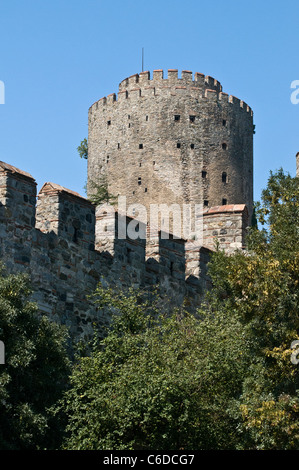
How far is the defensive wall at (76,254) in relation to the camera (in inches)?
762

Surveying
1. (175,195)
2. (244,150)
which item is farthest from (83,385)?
(244,150)

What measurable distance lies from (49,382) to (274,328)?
3.65 metres

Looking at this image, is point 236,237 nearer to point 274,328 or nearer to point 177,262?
point 177,262

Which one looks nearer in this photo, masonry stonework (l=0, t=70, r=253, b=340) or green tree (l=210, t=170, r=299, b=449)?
green tree (l=210, t=170, r=299, b=449)

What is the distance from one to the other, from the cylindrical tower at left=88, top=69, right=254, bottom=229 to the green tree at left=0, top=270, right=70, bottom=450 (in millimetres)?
46620

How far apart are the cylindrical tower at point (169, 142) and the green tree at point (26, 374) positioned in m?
46.6

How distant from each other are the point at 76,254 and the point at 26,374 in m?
4.23

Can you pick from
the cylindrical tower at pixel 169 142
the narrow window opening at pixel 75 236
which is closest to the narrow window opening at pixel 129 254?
the narrow window opening at pixel 75 236

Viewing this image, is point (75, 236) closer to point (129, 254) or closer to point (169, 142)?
point (129, 254)

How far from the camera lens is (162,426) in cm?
1708

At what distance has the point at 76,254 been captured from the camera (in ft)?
67.8

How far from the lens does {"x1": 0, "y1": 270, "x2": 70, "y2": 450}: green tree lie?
53.5 feet

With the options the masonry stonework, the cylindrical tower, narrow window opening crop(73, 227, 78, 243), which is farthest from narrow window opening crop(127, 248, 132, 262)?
the cylindrical tower

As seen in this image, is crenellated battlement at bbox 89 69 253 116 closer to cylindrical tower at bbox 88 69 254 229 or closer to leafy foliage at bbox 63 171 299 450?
cylindrical tower at bbox 88 69 254 229
